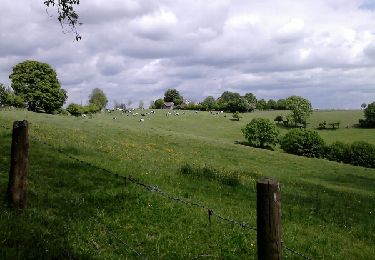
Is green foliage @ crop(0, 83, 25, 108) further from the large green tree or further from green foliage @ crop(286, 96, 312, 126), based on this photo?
green foliage @ crop(286, 96, 312, 126)

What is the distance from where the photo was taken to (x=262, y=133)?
92250 millimetres

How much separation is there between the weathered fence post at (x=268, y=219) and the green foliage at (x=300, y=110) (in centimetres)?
13089

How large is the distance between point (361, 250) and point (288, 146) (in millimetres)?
77735

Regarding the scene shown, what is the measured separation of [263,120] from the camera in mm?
94875

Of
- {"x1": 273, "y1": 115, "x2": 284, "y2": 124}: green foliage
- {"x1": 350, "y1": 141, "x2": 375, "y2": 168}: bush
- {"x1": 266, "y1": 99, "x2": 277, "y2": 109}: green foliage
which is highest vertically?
{"x1": 266, "y1": 99, "x2": 277, "y2": 109}: green foliage

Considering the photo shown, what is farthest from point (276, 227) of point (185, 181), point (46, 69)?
point (46, 69)

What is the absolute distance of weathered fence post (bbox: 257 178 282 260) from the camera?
5145 millimetres

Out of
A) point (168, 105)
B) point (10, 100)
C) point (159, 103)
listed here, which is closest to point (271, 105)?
point (168, 105)

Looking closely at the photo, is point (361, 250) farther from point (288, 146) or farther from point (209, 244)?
point (288, 146)

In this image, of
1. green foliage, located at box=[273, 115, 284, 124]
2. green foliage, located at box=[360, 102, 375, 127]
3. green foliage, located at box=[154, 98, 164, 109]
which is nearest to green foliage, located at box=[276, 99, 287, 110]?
green foliage, located at box=[273, 115, 284, 124]

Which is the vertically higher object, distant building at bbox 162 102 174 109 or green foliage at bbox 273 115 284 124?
distant building at bbox 162 102 174 109

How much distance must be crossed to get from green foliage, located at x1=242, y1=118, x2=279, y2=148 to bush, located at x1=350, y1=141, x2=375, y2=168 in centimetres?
1770

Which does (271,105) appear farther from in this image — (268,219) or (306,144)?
(268,219)

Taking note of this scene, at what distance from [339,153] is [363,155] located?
188 inches
